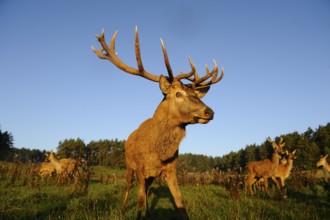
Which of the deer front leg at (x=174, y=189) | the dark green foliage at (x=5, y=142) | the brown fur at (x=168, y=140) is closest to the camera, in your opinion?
the deer front leg at (x=174, y=189)

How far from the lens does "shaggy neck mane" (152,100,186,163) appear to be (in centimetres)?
467

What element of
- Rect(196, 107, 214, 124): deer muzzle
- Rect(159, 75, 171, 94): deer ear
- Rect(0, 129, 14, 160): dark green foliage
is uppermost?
Rect(0, 129, 14, 160): dark green foliage

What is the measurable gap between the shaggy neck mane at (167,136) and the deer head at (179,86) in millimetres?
132

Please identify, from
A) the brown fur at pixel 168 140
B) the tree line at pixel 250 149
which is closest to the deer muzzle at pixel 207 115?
the brown fur at pixel 168 140

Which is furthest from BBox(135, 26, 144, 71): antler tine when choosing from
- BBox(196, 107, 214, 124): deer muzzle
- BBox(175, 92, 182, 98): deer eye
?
BBox(196, 107, 214, 124): deer muzzle

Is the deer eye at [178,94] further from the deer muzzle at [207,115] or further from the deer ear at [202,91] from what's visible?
the deer ear at [202,91]

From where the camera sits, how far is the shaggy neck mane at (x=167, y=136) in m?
4.67

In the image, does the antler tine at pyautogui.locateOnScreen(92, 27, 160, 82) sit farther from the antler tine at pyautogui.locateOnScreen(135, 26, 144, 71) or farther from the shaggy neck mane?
the shaggy neck mane

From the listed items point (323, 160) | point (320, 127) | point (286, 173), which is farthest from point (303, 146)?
point (286, 173)

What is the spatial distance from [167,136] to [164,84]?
105cm

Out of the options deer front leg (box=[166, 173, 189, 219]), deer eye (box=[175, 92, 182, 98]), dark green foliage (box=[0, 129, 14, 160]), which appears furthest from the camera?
dark green foliage (box=[0, 129, 14, 160])

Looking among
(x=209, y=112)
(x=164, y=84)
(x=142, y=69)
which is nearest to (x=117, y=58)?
(x=142, y=69)

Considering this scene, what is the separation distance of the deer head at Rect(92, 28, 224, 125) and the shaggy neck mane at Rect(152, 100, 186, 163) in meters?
0.13

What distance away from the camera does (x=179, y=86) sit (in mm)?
4969
